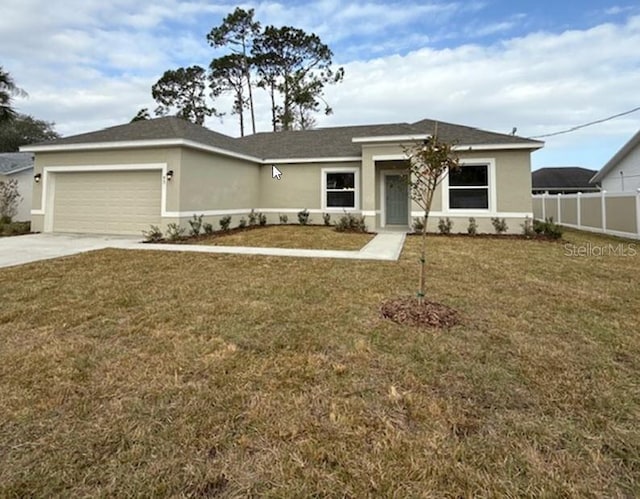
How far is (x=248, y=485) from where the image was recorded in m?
1.86

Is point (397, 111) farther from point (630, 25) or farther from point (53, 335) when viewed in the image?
point (53, 335)

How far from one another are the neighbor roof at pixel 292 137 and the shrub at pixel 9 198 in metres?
5.99

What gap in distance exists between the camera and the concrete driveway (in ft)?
26.6

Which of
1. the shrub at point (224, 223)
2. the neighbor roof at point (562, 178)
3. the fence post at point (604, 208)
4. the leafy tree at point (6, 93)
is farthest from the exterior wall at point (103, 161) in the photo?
the neighbor roof at point (562, 178)

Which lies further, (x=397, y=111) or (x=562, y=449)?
(x=397, y=111)

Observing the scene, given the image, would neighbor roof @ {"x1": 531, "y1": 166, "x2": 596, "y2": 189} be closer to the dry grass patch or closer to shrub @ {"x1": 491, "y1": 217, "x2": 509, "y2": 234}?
shrub @ {"x1": 491, "y1": 217, "x2": 509, "y2": 234}

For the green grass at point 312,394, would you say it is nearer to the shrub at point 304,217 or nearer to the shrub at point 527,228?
the shrub at point 527,228

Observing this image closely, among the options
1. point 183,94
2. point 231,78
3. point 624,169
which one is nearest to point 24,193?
point 231,78

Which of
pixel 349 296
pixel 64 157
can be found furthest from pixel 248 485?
pixel 64 157

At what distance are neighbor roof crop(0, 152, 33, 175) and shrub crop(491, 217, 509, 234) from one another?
22373 millimetres

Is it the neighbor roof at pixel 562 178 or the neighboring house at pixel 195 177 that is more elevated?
the neighbor roof at pixel 562 178

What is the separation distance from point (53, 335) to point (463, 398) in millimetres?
4184

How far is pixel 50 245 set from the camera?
9.90m

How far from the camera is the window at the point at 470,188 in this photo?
1332 cm
